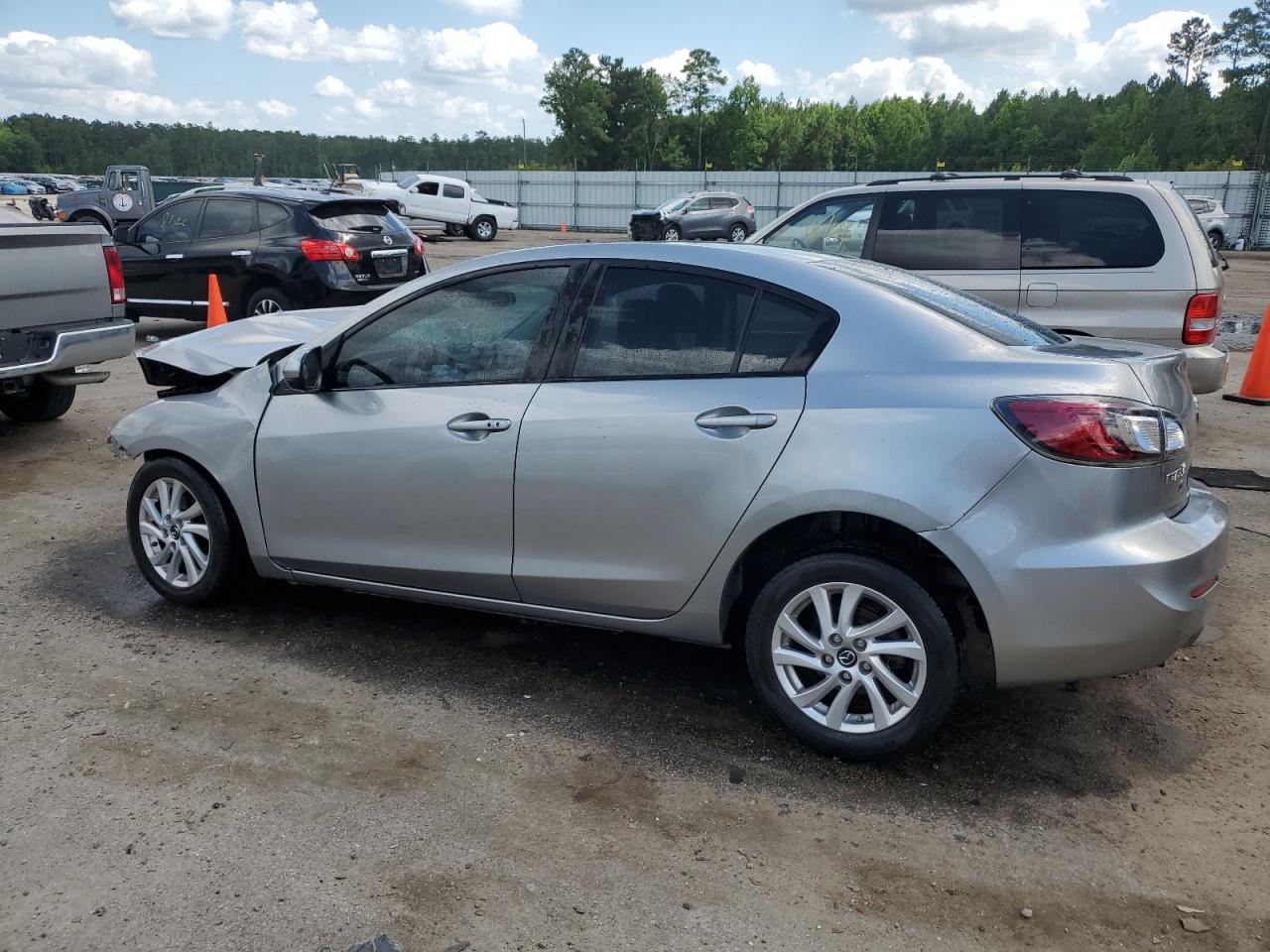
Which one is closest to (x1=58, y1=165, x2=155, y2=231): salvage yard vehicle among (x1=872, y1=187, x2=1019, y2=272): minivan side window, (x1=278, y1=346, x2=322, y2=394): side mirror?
(x1=872, y1=187, x2=1019, y2=272): minivan side window

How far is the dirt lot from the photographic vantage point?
8.84 ft

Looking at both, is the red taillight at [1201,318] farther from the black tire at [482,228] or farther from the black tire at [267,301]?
the black tire at [482,228]

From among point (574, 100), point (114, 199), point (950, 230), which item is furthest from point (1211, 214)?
point (574, 100)

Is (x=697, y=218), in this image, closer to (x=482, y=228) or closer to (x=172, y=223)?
(x=482, y=228)

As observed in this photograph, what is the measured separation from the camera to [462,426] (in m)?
3.85

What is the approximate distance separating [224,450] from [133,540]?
764 millimetres

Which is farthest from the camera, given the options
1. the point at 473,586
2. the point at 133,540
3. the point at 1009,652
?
the point at 133,540

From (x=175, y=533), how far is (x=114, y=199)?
28371 mm

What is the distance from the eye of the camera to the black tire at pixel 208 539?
4.52 metres

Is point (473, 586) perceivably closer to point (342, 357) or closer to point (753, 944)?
point (342, 357)

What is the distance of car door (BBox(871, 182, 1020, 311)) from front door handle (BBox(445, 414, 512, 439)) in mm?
4582

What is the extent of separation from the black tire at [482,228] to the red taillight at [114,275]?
28587mm

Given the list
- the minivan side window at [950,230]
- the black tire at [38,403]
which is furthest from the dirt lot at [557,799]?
the black tire at [38,403]

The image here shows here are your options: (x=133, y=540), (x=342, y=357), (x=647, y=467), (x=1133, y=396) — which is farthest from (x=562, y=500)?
(x=133, y=540)
